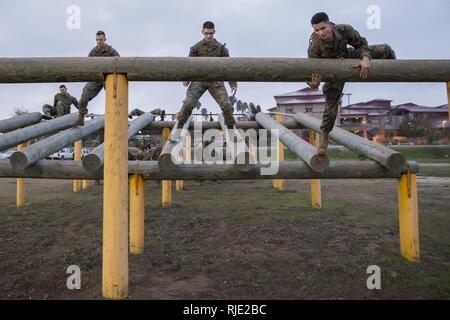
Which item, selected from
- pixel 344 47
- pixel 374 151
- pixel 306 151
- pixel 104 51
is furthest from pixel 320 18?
pixel 104 51

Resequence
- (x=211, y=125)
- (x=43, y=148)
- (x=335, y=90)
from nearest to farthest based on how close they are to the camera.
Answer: (x=335, y=90) → (x=43, y=148) → (x=211, y=125)

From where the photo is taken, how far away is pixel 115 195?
3.24 m

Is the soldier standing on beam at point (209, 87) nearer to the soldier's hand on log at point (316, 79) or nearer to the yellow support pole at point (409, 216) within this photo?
the soldier's hand on log at point (316, 79)

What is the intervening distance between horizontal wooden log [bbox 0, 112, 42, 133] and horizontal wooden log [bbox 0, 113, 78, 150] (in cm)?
75

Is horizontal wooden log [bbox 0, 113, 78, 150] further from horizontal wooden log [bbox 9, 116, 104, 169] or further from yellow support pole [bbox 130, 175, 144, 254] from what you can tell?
yellow support pole [bbox 130, 175, 144, 254]

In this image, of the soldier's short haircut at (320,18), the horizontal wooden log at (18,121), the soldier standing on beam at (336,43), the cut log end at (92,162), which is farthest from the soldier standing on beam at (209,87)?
the horizontal wooden log at (18,121)

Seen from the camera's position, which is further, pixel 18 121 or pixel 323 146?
pixel 18 121

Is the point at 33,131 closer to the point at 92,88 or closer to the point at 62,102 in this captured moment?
the point at 92,88

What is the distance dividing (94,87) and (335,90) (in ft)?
14.7

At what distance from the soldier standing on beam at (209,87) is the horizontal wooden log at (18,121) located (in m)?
3.68

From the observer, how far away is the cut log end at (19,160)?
4.30 m

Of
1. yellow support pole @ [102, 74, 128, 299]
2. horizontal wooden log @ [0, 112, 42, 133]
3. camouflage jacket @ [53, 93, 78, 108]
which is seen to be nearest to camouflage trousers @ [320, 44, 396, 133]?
yellow support pole @ [102, 74, 128, 299]

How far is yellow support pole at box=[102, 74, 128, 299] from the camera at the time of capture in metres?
3.21
